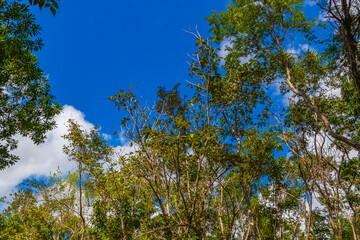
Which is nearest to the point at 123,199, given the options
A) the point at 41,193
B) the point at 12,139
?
the point at 12,139

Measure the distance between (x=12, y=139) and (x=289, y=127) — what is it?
14.6 m

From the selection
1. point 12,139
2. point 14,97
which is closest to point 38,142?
point 12,139

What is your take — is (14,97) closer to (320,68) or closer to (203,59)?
(203,59)

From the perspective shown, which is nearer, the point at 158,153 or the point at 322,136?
the point at 158,153

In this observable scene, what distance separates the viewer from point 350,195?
49.9 ft

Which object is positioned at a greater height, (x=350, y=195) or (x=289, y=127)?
(x=289, y=127)

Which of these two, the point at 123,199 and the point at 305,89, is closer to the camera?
the point at 123,199

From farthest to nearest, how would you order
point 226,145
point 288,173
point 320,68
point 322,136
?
point 288,173
point 322,136
point 320,68
point 226,145

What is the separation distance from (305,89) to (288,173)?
25.4 feet

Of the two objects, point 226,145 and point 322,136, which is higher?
point 322,136

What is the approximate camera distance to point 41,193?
49.0 ft

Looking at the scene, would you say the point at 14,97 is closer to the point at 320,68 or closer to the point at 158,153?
the point at 158,153

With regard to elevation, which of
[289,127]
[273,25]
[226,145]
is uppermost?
[273,25]

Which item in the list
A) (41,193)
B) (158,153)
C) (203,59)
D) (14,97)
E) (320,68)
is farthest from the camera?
(41,193)
